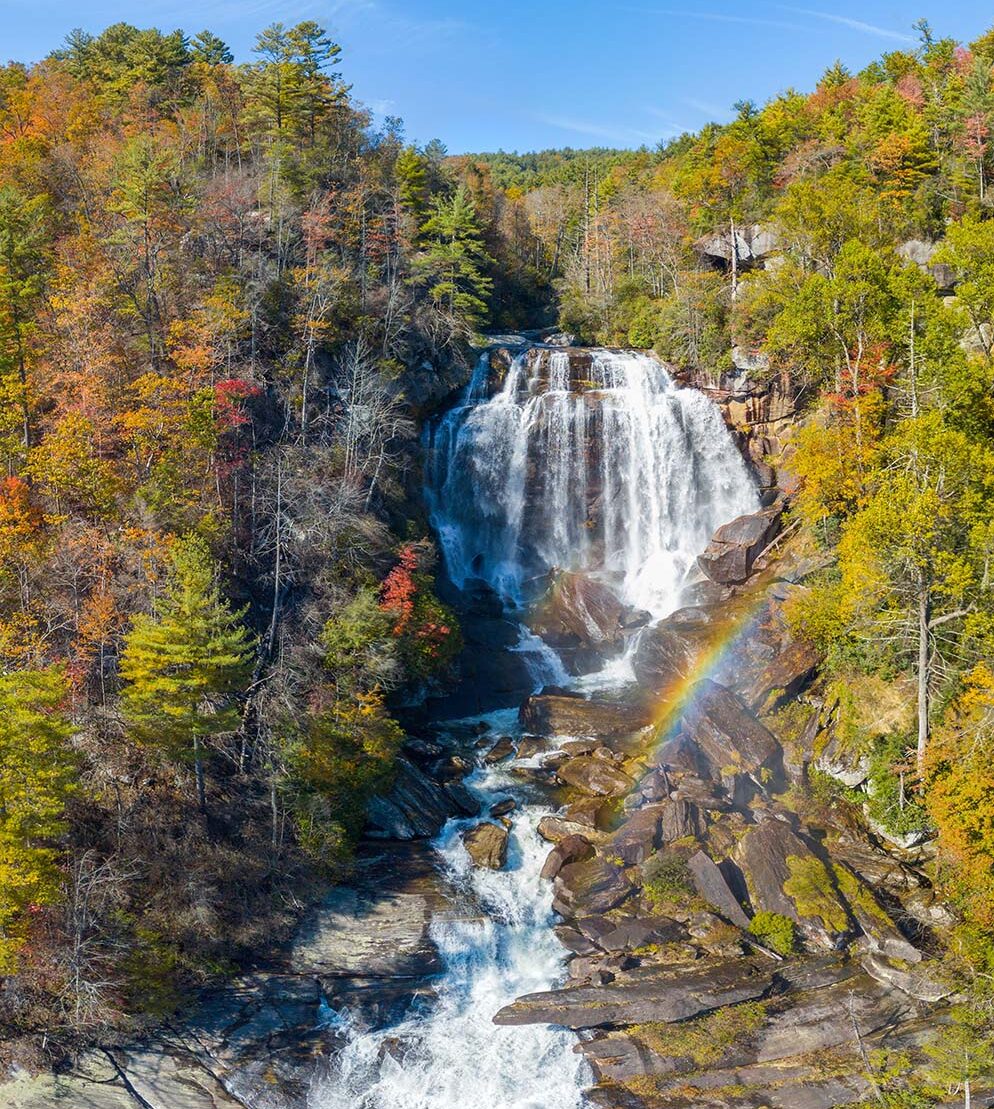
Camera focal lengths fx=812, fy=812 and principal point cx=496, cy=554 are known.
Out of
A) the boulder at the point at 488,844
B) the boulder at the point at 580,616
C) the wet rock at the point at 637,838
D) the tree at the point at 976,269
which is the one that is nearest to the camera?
the wet rock at the point at 637,838

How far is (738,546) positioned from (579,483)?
905 cm

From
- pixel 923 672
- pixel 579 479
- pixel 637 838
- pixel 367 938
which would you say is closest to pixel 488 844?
pixel 637 838

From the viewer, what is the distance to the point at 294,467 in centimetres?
3128

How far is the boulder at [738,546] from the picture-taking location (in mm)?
36750

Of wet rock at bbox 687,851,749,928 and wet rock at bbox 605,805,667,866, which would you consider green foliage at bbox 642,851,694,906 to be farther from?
wet rock at bbox 605,805,667,866

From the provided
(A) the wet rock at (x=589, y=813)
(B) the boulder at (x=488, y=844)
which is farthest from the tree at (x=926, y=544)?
(B) the boulder at (x=488, y=844)

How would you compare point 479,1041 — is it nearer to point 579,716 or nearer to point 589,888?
point 589,888

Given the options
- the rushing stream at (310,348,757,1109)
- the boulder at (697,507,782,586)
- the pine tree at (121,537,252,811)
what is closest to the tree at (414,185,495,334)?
the rushing stream at (310,348,757,1109)

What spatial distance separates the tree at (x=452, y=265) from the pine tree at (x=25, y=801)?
1195 inches

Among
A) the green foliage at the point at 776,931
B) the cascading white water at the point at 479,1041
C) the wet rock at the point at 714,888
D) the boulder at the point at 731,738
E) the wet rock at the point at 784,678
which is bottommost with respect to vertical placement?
the cascading white water at the point at 479,1041

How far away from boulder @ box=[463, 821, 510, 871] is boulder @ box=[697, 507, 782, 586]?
1697 cm

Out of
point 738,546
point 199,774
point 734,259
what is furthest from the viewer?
point 734,259

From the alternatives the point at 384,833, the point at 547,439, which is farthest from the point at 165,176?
the point at 384,833

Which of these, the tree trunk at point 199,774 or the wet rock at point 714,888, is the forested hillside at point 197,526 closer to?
the tree trunk at point 199,774
